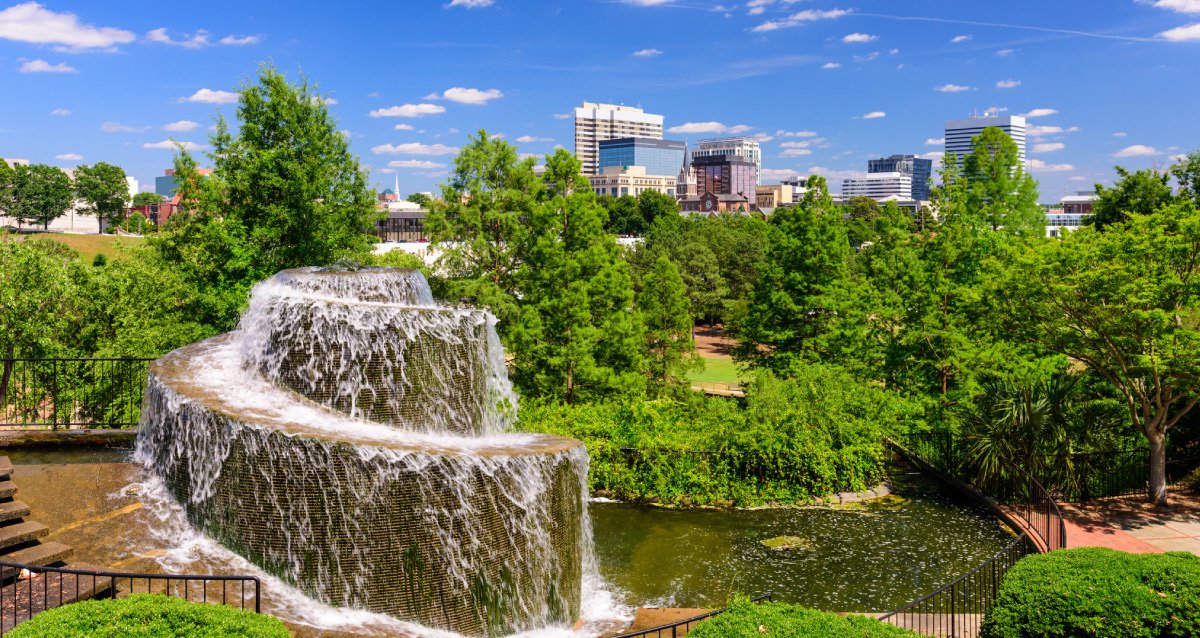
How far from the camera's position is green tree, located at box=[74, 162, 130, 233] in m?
127

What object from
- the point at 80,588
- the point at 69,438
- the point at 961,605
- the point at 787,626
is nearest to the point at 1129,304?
the point at 961,605

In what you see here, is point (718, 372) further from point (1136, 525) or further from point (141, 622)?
point (141, 622)

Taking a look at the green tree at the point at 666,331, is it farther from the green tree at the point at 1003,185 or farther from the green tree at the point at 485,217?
the green tree at the point at 1003,185

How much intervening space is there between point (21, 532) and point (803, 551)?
40.5 ft

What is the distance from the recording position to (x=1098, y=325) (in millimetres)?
15922

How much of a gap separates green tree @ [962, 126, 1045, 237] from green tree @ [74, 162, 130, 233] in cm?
13697

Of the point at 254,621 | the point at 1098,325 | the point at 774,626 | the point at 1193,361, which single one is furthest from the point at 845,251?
the point at 254,621

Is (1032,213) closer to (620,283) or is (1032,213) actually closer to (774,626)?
(620,283)

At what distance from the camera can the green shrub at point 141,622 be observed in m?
5.66

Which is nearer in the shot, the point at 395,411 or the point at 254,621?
the point at 254,621

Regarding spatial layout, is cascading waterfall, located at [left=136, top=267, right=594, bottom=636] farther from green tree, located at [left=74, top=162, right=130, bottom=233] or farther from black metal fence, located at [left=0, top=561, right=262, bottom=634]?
green tree, located at [left=74, top=162, right=130, bottom=233]

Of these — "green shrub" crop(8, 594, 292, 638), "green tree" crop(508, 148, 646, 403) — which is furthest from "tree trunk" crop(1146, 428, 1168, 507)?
"green shrub" crop(8, 594, 292, 638)

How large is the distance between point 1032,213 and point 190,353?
1311 inches

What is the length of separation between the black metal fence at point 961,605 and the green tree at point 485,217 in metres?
17.3
